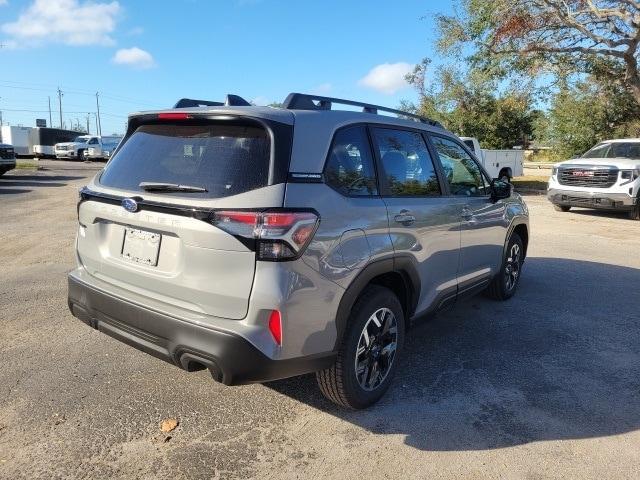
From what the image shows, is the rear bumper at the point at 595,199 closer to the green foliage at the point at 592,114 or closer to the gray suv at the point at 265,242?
the gray suv at the point at 265,242

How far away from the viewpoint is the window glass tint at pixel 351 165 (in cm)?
298

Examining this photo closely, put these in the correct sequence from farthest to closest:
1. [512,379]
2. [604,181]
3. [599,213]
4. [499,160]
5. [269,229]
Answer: [499,160]
[599,213]
[604,181]
[512,379]
[269,229]

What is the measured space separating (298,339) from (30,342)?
8.80 feet

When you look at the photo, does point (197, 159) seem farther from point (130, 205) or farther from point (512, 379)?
point (512, 379)

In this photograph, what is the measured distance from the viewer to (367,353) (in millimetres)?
3268

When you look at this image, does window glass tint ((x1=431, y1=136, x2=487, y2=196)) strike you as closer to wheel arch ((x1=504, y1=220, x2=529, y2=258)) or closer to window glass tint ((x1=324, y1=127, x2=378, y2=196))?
wheel arch ((x1=504, y1=220, x2=529, y2=258))

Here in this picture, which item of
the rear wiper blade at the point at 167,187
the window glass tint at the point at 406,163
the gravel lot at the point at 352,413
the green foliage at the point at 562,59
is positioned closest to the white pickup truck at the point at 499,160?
the green foliage at the point at 562,59

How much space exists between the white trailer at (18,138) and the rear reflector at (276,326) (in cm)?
4339

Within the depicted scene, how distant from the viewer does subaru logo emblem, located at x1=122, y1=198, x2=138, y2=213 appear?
9.61ft

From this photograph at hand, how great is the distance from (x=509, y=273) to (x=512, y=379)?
6.57 feet

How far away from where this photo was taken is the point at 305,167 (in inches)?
109

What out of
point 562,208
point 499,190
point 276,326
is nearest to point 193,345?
point 276,326

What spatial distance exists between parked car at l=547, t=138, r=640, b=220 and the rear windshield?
1184 cm

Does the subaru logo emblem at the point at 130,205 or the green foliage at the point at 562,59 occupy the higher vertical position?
the green foliage at the point at 562,59
